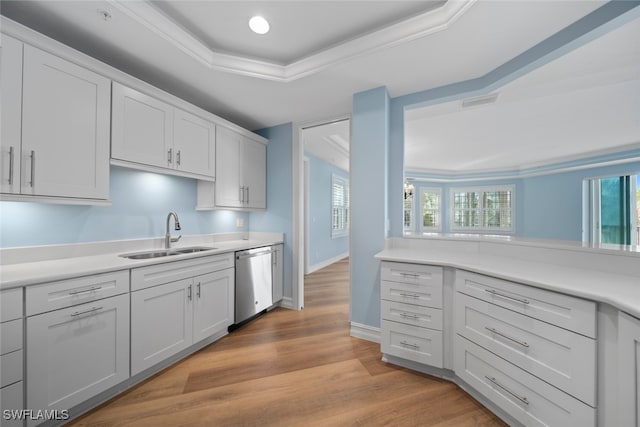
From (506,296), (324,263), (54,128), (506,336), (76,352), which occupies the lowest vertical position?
(324,263)

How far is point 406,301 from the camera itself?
77.4 inches

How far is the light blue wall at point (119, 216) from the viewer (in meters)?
1.60

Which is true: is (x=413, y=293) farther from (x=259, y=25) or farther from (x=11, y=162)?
(x=11, y=162)

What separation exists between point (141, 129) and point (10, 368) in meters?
1.66

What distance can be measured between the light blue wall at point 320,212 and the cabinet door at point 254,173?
170 centimetres

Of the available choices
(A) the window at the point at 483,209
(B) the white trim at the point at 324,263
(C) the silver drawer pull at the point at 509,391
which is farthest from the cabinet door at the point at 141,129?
(A) the window at the point at 483,209

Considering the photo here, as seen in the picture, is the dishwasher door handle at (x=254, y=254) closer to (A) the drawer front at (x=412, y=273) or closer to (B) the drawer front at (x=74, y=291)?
(B) the drawer front at (x=74, y=291)

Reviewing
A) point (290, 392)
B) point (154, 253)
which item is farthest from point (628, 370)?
point (154, 253)

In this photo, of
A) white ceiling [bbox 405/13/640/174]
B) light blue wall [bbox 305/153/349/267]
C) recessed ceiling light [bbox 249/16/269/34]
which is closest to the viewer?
recessed ceiling light [bbox 249/16/269/34]

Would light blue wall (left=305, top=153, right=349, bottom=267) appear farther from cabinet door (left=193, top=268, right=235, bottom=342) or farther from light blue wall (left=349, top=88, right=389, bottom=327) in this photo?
cabinet door (left=193, top=268, right=235, bottom=342)

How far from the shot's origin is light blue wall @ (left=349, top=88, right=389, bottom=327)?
244 cm

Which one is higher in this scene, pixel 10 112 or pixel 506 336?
pixel 10 112

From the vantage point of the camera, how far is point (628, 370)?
3.18ft

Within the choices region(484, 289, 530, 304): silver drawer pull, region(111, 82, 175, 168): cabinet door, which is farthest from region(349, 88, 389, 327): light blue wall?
region(111, 82, 175, 168): cabinet door
